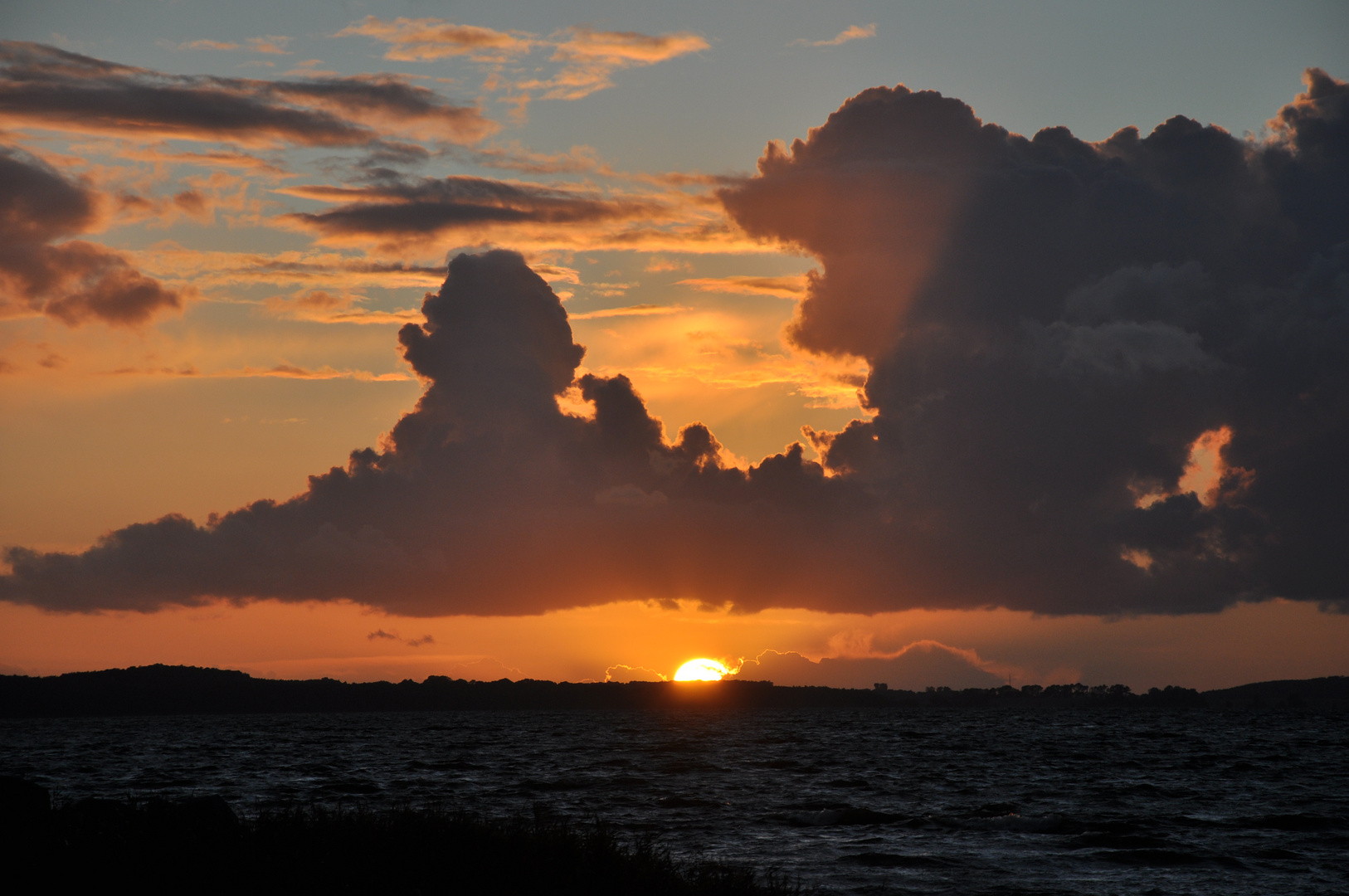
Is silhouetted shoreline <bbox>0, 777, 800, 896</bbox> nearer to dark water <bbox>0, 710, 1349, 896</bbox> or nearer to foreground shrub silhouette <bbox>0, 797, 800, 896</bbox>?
foreground shrub silhouette <bbox>0, 797, 800, 896</bbox>

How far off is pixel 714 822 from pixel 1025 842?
1353cm

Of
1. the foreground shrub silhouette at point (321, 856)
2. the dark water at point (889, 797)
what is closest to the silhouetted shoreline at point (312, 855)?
the foreground shrub silhouette at point (321, 856)

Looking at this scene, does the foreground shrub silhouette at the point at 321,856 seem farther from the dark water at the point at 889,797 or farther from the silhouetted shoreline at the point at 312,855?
the dark water at the point at 889,797

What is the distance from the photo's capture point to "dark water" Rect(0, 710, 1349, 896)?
126ft

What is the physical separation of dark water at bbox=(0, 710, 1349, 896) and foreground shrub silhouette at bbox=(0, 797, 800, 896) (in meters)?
10.9

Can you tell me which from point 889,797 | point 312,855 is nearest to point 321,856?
point 312,855

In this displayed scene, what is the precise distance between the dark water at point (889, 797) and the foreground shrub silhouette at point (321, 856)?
428 inches

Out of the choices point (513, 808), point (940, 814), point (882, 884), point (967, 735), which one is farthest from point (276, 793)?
Answer: point (967, 735)

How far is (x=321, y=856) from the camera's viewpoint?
24.5 metres

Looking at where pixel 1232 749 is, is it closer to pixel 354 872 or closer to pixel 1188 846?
pixel 1188 846

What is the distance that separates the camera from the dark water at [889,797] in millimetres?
38469

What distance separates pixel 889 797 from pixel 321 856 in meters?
46.3

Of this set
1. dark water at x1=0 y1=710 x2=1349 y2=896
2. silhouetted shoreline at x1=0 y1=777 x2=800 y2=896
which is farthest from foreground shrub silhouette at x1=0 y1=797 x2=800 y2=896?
dark water at x1=0 y1=710 x2=1349 y2=896

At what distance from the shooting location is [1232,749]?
136750mm
